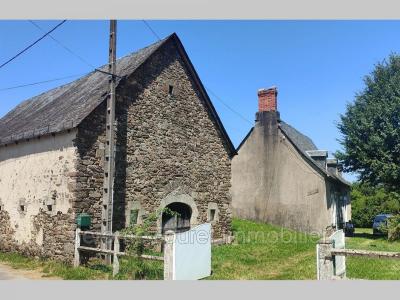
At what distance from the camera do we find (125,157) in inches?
471

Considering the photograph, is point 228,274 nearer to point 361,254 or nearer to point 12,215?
point 361,254

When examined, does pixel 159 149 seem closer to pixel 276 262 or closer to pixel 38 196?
pixel 38 196

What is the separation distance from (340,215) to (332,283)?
56.8 ft

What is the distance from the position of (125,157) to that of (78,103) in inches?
91.1

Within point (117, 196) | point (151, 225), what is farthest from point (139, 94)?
point (151, 225)

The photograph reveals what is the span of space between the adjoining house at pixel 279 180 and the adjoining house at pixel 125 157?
18.3 ft

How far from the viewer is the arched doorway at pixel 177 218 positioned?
13.1m

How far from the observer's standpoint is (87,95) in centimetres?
1287

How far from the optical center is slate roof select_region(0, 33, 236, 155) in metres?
11.4

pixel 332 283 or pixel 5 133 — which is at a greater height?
pixel 5 133

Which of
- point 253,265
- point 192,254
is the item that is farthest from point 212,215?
point 192,254

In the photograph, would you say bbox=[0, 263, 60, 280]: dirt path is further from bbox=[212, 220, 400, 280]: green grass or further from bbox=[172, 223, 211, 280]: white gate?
bbox=[212, 220, 400, 280]: green grass

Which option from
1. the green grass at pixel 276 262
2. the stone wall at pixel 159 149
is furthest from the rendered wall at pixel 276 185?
the stone wall at pixel 159 149

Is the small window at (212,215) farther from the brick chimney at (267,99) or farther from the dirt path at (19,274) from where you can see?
the brick chimney at (267,99)
